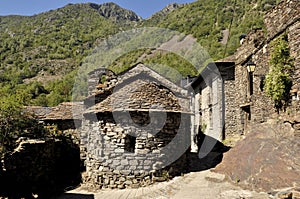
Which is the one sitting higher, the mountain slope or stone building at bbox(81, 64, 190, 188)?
the mountain slope

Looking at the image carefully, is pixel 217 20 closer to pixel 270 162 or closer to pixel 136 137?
pixel 136 137

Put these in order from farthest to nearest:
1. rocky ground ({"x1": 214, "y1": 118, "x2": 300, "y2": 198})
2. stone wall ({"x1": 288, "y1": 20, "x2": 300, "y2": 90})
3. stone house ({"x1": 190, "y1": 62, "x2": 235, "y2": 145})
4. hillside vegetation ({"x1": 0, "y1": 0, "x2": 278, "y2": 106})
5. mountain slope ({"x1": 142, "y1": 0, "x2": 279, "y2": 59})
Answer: hillside vegetation ({"x1": 0, "y1": 0, "x2": 278, "y2": 106}), mountain slope ({"x1": 142, "y1": 0, "x2": 279, "y2": 59}), stone house ({"x1": 190, "y1": 62, "x2": 235, "y2": 145}), stone wall ({"x1": 288, "y1": 20, "x2": 300, "y2": 90}), rocky ground ({"x1": 214, "y1": 118, "x2": 300, "y2": 198})

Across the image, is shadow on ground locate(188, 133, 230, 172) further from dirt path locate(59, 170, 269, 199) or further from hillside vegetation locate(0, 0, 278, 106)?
hillside vegetation locate(0, 0, 278, 106)

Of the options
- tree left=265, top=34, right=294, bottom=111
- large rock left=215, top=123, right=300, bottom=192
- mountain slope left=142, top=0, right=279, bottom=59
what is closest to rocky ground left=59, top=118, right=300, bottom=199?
large rock left=215, top=123, right=300, bottom=192

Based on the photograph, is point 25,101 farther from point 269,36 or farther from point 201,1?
point 201,1

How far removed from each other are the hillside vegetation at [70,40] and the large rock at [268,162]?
27605mm

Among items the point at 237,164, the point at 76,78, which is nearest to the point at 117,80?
the point at 237,164

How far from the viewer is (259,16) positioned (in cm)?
4222

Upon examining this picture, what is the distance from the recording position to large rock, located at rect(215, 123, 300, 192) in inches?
226

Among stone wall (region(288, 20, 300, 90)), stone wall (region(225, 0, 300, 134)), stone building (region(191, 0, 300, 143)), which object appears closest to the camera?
stone wall (region(288, 20, 300, 90))

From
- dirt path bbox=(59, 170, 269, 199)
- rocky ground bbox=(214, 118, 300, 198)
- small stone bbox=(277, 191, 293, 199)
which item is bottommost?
dirt path bbox=(59, 170, 269, 199)

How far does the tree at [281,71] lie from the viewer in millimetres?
7703

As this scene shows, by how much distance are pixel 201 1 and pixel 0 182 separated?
7181 centimetres

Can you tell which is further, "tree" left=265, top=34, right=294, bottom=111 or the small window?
the small window
